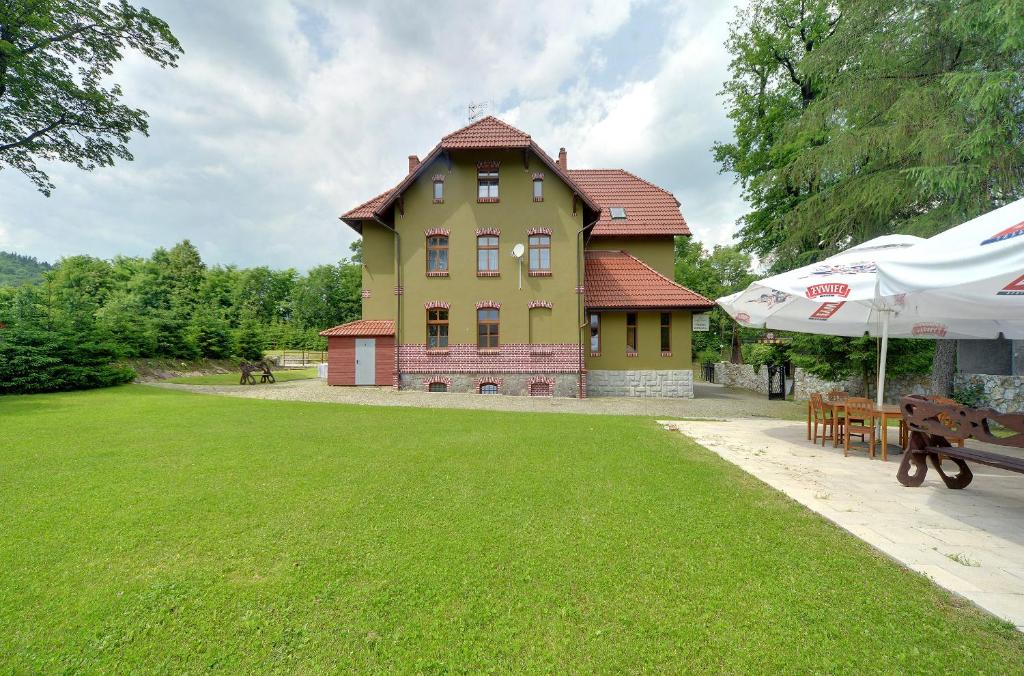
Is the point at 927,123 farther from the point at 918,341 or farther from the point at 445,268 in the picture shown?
the point at 445,268

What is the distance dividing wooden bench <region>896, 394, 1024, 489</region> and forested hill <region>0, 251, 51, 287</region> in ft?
354

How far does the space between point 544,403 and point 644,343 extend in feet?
19.3

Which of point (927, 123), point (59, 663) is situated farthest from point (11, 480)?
point (927, 123)

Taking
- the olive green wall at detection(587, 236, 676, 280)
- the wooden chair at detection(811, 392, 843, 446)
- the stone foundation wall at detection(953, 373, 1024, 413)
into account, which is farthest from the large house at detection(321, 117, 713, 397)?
the wooden chair at detection(811, 392, 843, 446)

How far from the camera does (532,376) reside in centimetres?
1684

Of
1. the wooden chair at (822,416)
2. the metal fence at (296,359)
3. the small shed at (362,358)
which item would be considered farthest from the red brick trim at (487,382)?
the metal fence at (296,359)

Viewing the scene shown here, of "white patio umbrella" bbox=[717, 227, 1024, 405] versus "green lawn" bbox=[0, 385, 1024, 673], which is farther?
"white patio umbrella" bbox=[717, 227, 1024, 405]

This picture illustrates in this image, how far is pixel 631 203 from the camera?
22.0 m

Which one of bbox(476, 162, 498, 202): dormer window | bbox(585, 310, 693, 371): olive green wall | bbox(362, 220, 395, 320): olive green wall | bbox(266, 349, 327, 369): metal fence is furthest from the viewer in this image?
bbox(266, 349, 327, 369): metal fence

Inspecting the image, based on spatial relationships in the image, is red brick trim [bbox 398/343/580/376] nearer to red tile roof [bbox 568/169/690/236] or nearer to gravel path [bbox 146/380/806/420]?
gravel path [bbox 146/380/806/420]

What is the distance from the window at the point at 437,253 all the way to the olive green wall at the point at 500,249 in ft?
0.85

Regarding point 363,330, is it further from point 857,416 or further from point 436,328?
point 857,416

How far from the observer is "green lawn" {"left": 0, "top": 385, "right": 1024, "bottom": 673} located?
2.25 meters

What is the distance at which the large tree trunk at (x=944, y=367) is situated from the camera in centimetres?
1072
